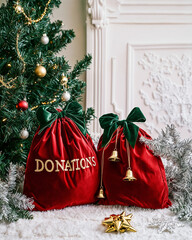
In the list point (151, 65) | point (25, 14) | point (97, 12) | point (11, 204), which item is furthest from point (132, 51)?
point (11, 204)

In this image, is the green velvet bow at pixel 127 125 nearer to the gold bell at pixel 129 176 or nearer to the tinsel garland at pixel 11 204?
the gold bell at pixel 129 176

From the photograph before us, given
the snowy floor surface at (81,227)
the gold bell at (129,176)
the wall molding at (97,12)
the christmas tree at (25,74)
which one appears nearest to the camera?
the snowy floor surface at (81,227)

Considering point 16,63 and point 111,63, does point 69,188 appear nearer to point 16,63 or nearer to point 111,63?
point 16,63

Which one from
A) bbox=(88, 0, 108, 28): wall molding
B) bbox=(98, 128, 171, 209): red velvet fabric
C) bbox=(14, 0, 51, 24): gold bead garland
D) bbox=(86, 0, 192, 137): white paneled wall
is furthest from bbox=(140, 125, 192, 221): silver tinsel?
bbox=(88, 0, 108, 28): wall molding

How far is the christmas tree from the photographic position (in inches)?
36.9

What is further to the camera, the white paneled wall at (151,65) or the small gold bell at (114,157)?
the white paneled wall at (151,65)

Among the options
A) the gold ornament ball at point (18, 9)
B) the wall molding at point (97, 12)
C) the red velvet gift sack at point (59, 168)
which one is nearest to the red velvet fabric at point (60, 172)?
the red velvet gift sack at point (59, 168)

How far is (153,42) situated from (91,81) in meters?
0.48

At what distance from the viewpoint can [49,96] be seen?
1086 mm

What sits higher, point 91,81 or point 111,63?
point 111,63

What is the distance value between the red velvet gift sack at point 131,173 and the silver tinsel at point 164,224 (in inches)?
3.7

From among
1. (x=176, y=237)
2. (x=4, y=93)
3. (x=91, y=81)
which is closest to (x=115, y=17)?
(x=91, y=81)

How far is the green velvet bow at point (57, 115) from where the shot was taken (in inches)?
27.4

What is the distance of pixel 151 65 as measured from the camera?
5.91ft
